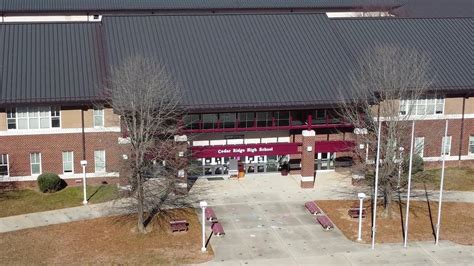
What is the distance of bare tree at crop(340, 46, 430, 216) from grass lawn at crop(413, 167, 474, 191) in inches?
161

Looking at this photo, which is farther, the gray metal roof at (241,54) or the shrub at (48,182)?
the gray metal roof at (241,54)

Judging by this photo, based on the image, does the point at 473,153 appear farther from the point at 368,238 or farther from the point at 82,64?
the point at 82,64

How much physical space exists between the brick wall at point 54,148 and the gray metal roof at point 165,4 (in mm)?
32208

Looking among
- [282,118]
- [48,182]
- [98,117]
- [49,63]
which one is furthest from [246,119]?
[49,63]

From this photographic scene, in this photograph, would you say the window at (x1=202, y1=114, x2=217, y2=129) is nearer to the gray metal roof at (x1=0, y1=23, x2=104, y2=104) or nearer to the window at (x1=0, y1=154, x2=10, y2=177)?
the gray metal roof at (x1=0, y1=23, x2=104, y2=104)

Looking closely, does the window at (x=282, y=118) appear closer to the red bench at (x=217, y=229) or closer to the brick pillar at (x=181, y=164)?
the brick pillar at (x=181, y=164)

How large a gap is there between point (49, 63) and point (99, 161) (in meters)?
7.83

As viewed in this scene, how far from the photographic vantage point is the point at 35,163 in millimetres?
46531

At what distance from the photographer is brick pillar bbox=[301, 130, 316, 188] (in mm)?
46688

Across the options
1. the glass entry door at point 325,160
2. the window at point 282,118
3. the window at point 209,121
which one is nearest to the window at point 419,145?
the glass entry door at point 325,160

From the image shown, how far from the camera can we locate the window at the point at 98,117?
46.7 m

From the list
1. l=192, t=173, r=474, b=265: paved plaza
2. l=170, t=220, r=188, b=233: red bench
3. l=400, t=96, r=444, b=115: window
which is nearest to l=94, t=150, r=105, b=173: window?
l=192, t=173, r=474, b=265: paved plaza

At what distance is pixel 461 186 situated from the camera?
47656mm

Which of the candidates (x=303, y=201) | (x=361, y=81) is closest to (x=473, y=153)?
(x=361, y=81)
